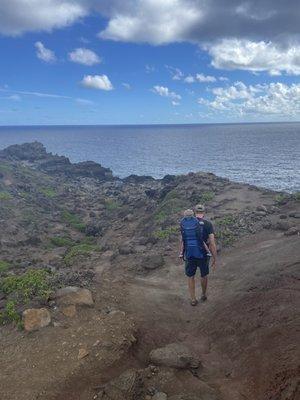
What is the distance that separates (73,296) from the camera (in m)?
13.5

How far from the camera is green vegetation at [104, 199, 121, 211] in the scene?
178 feet

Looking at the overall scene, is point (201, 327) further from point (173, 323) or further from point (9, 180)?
point (9, 180)

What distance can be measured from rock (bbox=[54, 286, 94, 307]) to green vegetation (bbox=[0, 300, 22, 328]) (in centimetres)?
129

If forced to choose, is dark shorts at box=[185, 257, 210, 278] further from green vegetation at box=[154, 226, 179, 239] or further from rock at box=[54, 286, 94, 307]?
green vegetation at box=[154, 226, 179, 239]

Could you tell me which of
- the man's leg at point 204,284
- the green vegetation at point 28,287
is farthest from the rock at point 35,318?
the man's leg at point 204,284

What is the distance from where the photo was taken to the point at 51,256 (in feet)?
107

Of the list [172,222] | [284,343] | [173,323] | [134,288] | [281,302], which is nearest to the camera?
[284,343]

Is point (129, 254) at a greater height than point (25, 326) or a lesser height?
lesser

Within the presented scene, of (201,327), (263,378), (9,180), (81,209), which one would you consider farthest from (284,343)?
(9,180)

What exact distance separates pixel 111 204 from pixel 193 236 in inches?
1731

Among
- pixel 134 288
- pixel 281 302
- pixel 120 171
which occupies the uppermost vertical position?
pixel 281 302

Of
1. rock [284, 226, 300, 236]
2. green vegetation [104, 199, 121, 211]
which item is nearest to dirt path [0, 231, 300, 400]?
rock [284, 226, 300, 236]

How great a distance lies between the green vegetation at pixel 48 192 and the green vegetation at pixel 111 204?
9.56 metres

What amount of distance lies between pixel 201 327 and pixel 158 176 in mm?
80571
